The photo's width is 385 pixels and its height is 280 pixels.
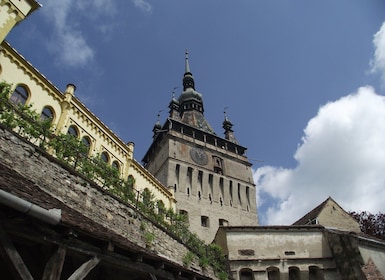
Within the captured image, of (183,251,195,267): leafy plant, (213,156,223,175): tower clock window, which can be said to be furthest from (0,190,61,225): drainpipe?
(213,156,223,175): tower clock window

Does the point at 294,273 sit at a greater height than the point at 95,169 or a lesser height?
lesser

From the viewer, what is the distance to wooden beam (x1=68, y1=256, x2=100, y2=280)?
210 inches

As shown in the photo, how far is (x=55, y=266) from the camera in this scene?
5070mm

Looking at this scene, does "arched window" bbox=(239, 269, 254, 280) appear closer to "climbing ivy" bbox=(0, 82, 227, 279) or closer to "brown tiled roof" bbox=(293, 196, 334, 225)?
"climbing ivy" bbox=(0, 82, 227, 279)

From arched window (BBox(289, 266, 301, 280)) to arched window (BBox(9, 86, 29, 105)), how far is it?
18.1 meters

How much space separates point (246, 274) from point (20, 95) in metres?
16.3

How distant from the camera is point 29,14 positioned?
1744 centimetres

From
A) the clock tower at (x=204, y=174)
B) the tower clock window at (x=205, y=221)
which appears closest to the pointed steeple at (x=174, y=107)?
the clock tower at (x=204, y=174)

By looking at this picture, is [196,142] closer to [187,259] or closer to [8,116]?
[187,259]

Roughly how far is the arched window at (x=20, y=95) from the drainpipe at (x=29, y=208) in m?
13.0

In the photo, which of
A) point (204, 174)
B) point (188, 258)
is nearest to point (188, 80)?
point (204, 174)

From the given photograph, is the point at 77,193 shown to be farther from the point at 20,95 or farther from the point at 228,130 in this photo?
the point at 228,130

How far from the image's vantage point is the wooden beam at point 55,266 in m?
4.91

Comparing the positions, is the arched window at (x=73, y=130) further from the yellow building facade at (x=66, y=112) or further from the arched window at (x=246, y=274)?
the arched window at (x=246, y=274)
